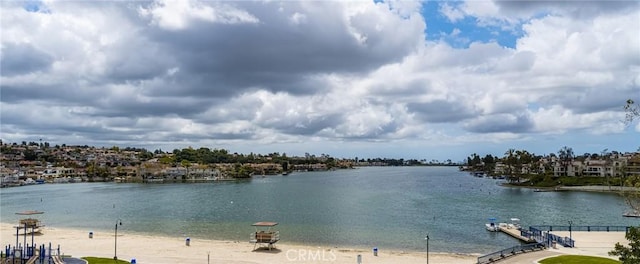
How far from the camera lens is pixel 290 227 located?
210 feet

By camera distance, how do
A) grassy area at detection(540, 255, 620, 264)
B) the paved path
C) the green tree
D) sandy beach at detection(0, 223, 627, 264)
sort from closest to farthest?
the green tree → grassy area at detection(540, 255, 620, 264) → the paved path → sandy beach at detection(0, 223, 627, 264)

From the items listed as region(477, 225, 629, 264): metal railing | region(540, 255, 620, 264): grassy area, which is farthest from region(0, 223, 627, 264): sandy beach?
region(540, 255, 620, 264): grassy area

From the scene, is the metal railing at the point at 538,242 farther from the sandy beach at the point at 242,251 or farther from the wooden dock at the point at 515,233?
the sandy beach at the point at 242,251

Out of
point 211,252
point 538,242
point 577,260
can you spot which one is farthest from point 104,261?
point 538,242

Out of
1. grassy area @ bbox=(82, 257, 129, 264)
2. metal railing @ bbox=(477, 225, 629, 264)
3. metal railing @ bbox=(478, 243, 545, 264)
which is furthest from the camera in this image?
metal railing @ bbox=(477, 225, 629, 264)

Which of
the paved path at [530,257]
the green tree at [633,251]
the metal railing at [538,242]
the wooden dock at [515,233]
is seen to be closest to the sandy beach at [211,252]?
the metal railing at [538,242]

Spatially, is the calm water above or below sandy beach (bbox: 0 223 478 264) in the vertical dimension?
below

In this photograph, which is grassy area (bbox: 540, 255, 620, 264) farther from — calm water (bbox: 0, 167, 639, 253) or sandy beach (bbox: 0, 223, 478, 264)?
calm water (bbox: 0, 167, 639, 253)

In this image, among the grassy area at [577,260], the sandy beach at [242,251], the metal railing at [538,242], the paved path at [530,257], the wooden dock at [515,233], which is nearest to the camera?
the grassy area at [577,260]

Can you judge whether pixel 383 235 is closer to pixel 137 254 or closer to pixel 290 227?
pixel 290 227

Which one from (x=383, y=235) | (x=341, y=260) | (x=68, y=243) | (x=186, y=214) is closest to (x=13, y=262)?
(x=68, y=243)

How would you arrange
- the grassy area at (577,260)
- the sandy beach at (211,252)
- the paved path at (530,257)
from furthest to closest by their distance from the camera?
the sandy beach at (211,252), the paved path at (530,257), the grassy area at (577,260)

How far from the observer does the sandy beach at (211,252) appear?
40188 millimetres

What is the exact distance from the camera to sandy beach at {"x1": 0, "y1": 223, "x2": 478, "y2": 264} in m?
40.2
